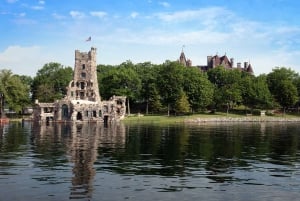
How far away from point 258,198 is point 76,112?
102038 mm

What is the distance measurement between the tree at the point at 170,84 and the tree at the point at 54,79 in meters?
39.6

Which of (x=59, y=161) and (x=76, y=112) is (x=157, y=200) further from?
(x=76, y=112)

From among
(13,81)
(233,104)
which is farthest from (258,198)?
(233,104)

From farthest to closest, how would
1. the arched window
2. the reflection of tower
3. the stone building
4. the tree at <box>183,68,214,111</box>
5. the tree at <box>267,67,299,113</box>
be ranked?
the tree at <box>267,67,299,113</box> < the tree at <box>183,68,214,111</box> < the arched window < the stone building < the reflection of tower

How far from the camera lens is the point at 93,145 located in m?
53.7

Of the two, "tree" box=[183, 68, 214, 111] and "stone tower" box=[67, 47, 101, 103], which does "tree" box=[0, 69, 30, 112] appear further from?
"tree" box=[183, 68, 214, 111]

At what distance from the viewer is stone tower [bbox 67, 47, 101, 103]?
136 metres

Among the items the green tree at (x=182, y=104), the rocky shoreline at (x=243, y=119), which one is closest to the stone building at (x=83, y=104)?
the green tree at (x=182, y=104)

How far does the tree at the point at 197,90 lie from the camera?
14825 centimetres

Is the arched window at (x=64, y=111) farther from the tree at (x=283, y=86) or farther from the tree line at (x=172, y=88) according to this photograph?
the tree at (x=283, y=86)

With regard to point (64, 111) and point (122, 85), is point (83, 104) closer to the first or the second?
point (64, 111)

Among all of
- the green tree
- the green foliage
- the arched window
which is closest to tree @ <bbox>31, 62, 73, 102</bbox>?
the green foliage

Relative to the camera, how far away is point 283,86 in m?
167

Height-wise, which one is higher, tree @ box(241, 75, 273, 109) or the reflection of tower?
tree @ box(241, 75, 273, 109)
